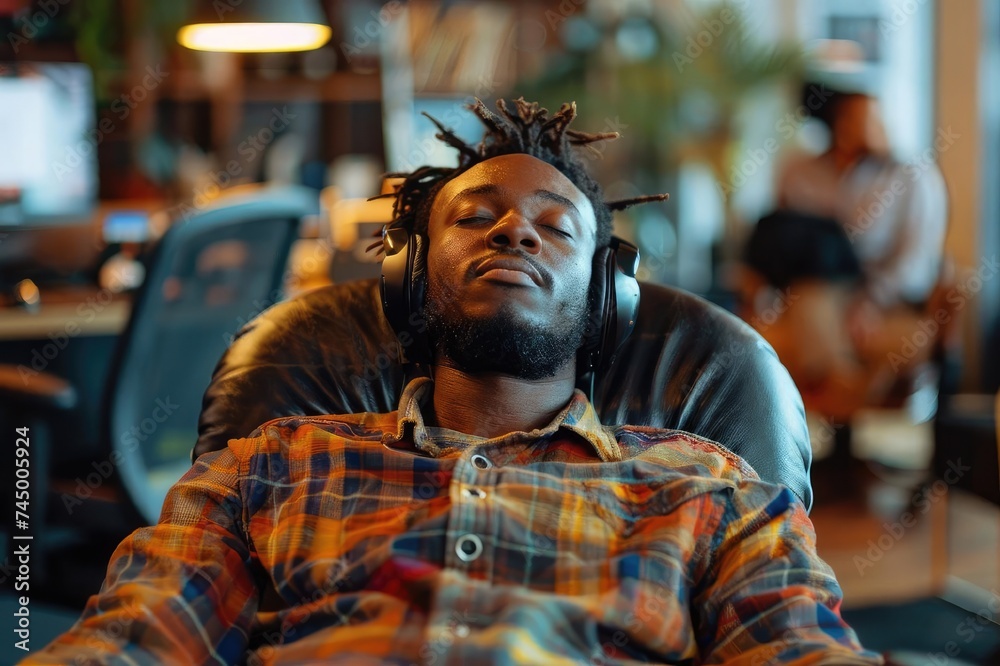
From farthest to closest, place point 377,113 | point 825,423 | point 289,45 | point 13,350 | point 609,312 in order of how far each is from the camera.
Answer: point 377,113, point 825,423, point 289,45, point 13,350, point 609,312

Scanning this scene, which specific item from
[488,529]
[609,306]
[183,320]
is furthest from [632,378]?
[183,320]

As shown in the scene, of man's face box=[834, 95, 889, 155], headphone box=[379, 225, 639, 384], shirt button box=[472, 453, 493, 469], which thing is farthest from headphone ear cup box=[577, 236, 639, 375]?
man's face box=[834, 95, 889, 155]

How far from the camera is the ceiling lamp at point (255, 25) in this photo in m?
2.99

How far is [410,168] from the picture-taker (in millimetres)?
4512

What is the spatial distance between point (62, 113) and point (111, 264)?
1.86 feet

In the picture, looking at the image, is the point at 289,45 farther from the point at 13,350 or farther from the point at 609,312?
the point at 609,312

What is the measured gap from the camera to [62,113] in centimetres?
345

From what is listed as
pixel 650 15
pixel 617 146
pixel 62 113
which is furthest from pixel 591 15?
pixel 62 113

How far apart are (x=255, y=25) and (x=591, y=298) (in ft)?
6.66

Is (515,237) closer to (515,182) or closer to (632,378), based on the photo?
(515,182)

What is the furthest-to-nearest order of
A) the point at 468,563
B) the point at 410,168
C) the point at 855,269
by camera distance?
1. the point at 410,168
2. the point at 855,269
3. the point at 468,563

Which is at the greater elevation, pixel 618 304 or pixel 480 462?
pixel 618 304

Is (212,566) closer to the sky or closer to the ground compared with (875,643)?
closer to the sky

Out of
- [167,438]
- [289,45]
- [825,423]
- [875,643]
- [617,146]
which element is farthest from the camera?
[617,146]
